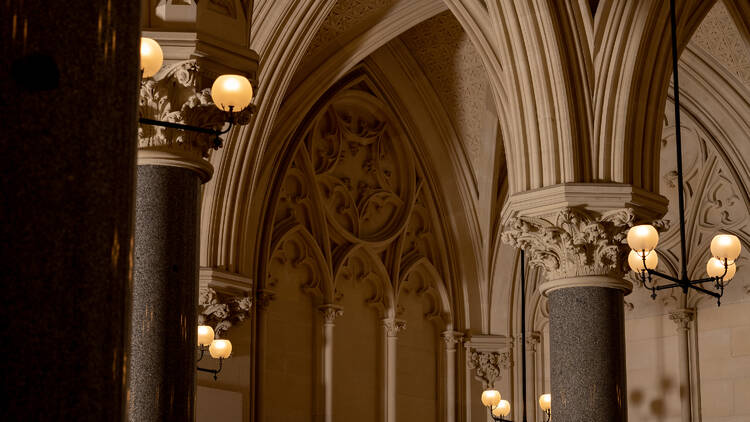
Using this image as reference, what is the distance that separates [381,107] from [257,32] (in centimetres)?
393

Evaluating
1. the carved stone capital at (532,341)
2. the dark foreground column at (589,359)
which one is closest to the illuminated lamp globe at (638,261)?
the dark foreground column at (589,359)

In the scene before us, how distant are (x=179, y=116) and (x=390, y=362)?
10.7 m

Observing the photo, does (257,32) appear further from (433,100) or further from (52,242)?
(52,242)

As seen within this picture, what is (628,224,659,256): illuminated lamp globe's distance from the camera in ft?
29.6

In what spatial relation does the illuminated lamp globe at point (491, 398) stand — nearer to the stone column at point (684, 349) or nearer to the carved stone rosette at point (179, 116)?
the stone column at point (684, 349)

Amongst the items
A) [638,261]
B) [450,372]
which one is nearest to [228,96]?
[638,261]

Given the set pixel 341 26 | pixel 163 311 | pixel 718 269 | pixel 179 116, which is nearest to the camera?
pixel 163 311

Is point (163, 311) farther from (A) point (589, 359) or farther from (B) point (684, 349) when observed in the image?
(B) point (684, 349)

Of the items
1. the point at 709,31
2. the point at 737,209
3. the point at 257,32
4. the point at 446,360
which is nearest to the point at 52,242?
the point at 257,32

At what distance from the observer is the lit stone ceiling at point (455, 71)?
16156 mm

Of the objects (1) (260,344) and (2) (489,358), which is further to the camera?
(2) (489,358)

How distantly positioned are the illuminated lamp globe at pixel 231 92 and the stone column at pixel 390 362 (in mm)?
10832

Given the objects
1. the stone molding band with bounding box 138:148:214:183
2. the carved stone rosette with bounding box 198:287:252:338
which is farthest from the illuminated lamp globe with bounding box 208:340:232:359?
the stone molding band with bounding box 138:148:214:183

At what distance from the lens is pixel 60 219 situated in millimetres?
2104
